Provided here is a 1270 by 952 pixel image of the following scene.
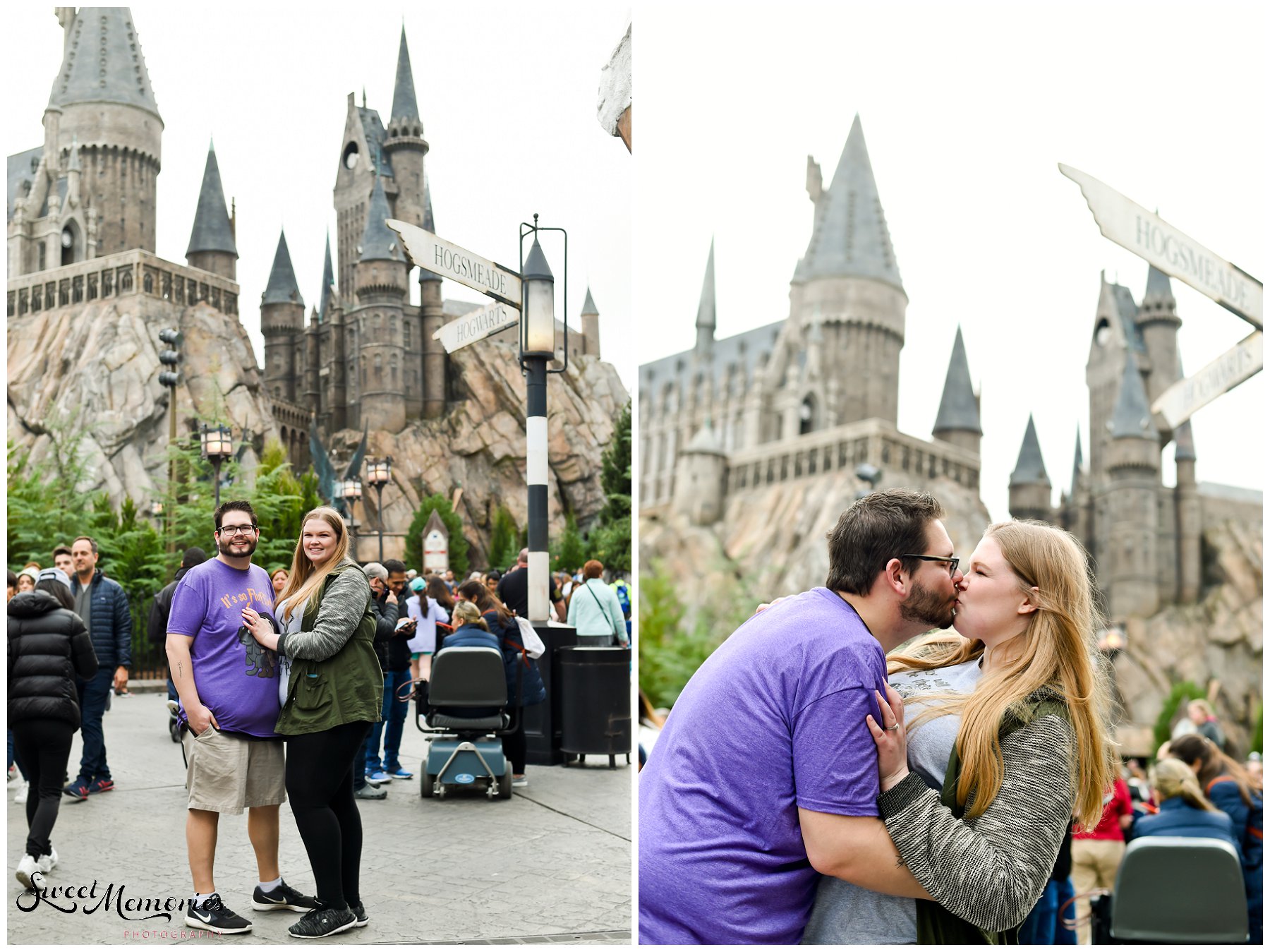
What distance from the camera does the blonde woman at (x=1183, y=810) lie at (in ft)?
13.2

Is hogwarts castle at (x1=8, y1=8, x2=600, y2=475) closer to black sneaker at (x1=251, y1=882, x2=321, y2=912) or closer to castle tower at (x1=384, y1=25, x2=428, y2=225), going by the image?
castle tower at (x1=384, y1=25, x2=428, y2=225)

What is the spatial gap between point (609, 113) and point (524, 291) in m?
0.55

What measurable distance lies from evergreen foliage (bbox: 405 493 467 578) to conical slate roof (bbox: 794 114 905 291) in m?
56.1

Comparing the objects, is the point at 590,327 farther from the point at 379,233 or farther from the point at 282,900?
the point at 282,900

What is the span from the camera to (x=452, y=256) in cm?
336

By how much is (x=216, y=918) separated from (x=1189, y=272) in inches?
115

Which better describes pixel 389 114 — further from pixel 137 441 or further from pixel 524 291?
pixel 137 441

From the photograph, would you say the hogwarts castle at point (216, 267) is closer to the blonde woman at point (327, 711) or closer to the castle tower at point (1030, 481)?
the blonde woman at point (327, 711)

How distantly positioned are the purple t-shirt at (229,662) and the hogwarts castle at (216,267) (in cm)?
60

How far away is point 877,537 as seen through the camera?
1867 millimetres

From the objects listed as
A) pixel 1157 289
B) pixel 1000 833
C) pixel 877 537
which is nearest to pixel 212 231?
pixel 877 537

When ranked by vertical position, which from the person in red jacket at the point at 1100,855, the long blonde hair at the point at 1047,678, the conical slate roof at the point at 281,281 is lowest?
the person in red jacket at the point at 1100,855

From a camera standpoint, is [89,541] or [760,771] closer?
[760,771]

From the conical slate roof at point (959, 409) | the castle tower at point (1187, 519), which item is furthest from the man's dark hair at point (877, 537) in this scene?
the conical slate roof at point (959, 409)
